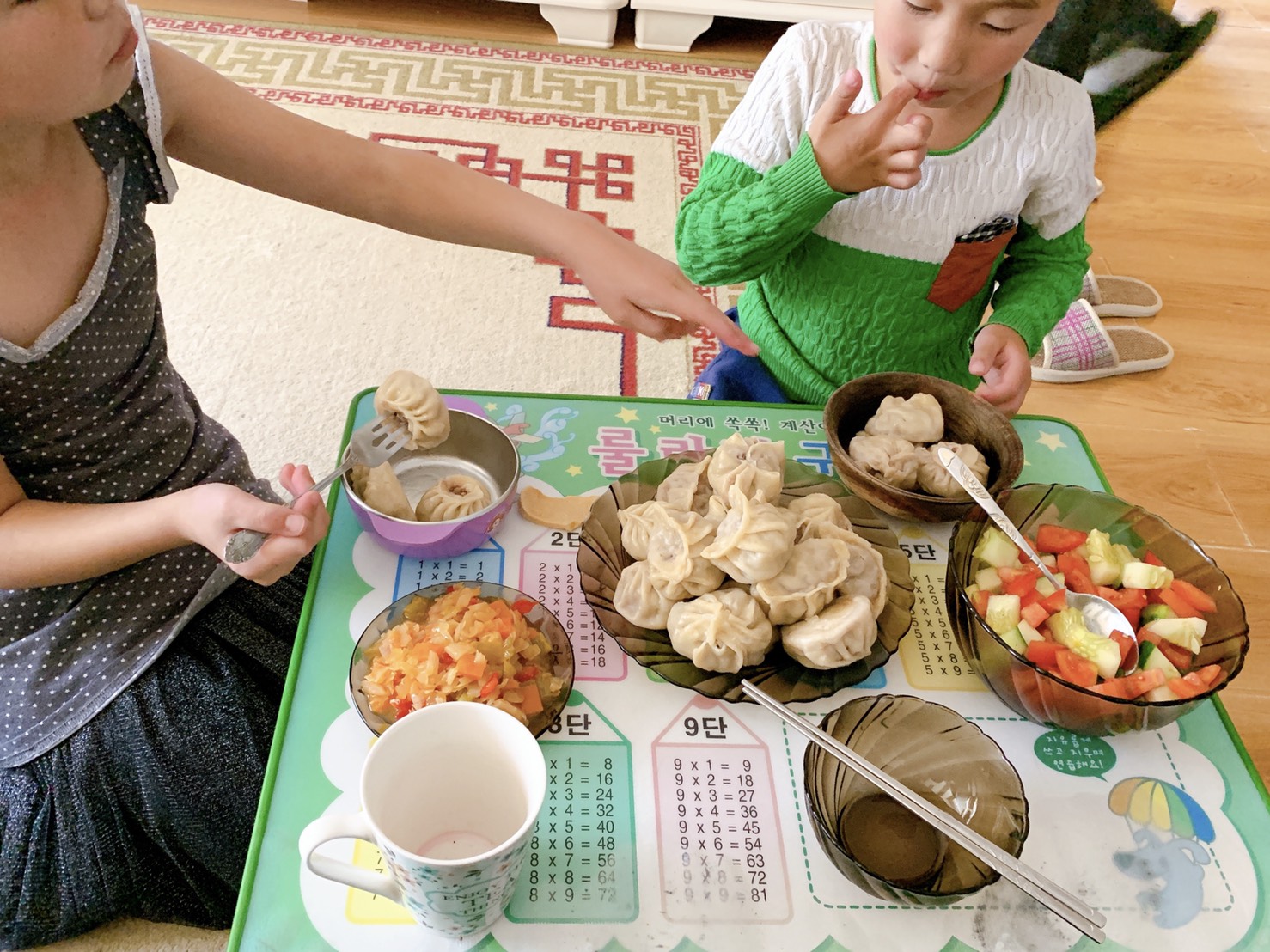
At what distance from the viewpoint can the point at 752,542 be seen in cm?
65

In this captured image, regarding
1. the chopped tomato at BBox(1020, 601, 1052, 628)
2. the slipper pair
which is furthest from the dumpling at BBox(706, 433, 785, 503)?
the slipper pair

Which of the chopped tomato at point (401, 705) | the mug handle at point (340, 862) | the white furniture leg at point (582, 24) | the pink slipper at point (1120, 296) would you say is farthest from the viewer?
the white furniture leg at point (582, 24)

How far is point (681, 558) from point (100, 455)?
1.82ft

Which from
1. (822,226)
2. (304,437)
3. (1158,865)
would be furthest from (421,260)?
(1158,865)

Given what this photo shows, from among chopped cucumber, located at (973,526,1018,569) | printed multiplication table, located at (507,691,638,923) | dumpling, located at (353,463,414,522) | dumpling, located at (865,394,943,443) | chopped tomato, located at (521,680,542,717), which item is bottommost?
printed multiplication table, located at (507,691,638,923)

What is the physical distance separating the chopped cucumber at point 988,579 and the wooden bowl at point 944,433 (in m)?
0.06

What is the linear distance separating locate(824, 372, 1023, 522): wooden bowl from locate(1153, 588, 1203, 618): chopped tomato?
14 centimetres

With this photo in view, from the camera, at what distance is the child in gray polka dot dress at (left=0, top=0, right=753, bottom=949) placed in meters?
0.75

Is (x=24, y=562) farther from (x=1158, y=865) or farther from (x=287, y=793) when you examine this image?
(x=1158, y=865)

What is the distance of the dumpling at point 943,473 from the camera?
31.0 inches

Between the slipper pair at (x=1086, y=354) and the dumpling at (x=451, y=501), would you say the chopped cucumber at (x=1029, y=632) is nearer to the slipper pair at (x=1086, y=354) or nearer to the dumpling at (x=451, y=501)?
the dumpling at (x=451, y=501)

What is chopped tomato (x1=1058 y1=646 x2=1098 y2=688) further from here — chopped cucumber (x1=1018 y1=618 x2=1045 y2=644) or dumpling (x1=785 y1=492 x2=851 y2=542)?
dumpling (x1=785 y1=492 x2=851 y2=542)

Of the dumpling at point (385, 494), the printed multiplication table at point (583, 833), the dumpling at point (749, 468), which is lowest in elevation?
the printed multiplication table at point (583, 833)

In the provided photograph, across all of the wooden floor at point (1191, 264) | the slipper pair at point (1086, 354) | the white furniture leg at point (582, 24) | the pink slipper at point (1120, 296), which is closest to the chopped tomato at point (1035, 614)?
the wooden floor at point (1191, 264)
